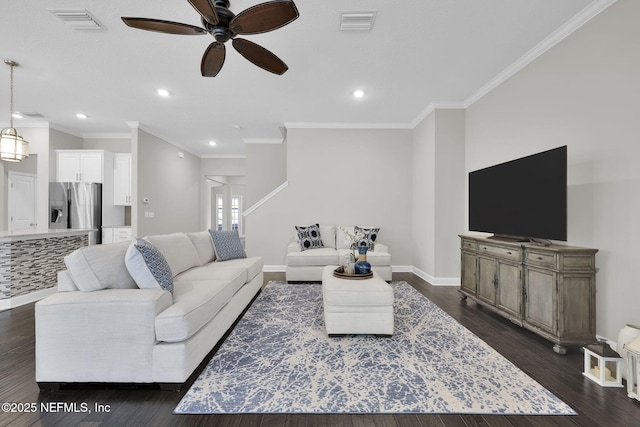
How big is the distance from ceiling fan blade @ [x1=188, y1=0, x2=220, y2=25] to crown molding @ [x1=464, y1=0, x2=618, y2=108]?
3158 mm

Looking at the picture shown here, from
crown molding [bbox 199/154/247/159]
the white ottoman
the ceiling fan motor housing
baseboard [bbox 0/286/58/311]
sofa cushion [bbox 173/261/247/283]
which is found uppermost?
crown molding [bbox 199/154/247/159]

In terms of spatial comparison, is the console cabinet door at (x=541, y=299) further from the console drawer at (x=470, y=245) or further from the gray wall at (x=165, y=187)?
the gray wall at (x=165, y=187)

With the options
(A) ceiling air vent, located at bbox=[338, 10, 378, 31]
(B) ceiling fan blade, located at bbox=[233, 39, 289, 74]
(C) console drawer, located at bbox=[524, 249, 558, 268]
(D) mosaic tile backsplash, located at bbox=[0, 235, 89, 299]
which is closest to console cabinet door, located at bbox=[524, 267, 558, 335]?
(C) console drawer, located at bbox=[524, 249, 558, 268]

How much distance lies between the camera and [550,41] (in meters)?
2.82

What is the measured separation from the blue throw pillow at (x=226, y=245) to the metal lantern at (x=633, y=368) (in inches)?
154

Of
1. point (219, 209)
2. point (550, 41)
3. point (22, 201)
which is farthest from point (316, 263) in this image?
point (219, 209)

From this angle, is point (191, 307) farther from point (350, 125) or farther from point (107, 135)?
point (107, 135)

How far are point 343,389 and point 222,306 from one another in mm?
1254

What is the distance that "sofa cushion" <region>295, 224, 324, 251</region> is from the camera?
4.92 m

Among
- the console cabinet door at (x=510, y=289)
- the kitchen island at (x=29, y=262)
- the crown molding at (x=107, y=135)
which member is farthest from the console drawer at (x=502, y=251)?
the crown molding at (x=107, y=135)

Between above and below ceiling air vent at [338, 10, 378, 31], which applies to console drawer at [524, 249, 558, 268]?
below

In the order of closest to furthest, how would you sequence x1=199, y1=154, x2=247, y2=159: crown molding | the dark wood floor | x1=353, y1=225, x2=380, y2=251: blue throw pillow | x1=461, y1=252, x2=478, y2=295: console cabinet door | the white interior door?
the dark wood floor → x1=461, y1=252, x2=478, y2=295: console cabinet door → x1=353, y1=225, x2=380, y2=251: blue throw pillow → the white interior door → x1=199, y1=154, x2=247, y2=159: crown molding

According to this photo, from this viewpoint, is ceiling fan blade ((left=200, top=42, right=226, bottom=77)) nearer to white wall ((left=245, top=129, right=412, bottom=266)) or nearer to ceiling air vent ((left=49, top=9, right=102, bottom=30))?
ceiling air vent ((left=49, top=9, right=102, bottom=30))

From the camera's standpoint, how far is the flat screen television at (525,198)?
7.91 ft
